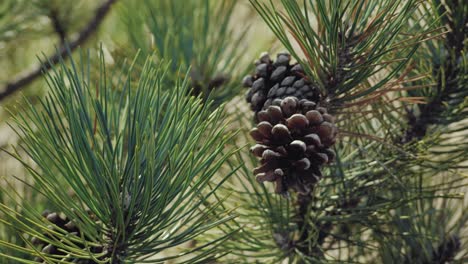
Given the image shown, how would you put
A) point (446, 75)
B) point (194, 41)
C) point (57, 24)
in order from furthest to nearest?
point (57, 24), point (194, 41), point (446, 75)

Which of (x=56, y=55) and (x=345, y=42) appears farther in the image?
(x=56, y=55)

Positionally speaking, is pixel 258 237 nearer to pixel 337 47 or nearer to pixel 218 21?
pixel 337 47

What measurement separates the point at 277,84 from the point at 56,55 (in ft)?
1.54

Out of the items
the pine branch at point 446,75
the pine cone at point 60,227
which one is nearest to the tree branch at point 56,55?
the pine cone at point 60,227

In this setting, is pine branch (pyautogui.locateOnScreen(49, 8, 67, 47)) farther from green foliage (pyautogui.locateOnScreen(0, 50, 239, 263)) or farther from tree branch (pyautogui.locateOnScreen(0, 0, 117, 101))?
green foliage (pyautogui.locateOnScreen(0, 50, 239, 263))

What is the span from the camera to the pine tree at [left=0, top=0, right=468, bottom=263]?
43 cm

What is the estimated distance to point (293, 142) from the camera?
44 centimetres

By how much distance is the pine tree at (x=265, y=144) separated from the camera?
1.40ft

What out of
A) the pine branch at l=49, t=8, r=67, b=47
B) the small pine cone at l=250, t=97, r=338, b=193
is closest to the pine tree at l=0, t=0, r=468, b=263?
the small pine cone at l=250, t=97, r=338, b=193

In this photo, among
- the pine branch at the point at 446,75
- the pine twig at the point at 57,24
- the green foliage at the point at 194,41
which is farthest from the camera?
the pine twig at the point at 57,24

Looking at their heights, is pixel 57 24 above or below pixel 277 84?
above

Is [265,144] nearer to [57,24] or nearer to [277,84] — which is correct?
[277,84]

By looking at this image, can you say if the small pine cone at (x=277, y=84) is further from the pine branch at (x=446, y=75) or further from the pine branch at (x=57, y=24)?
the pine branch at (x=57, y=24)

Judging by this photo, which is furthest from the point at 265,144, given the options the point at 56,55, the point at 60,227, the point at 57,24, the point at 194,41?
the point at 57,24
